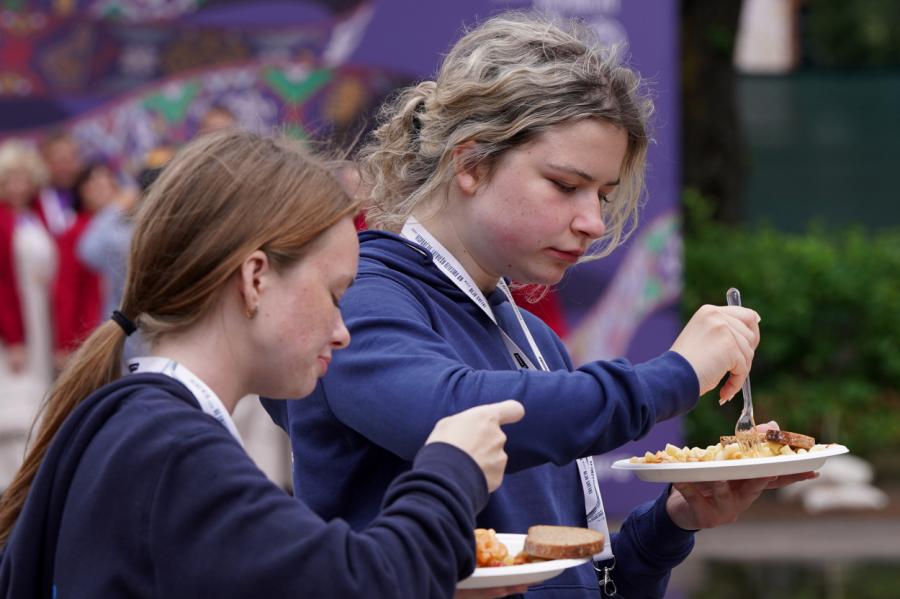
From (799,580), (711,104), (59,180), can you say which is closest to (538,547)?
(799,580)

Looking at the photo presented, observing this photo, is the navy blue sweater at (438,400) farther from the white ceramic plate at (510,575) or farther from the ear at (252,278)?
the ear at (252,278)

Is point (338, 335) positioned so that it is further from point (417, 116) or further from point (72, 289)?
point (72, 289)

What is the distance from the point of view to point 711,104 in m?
11.9

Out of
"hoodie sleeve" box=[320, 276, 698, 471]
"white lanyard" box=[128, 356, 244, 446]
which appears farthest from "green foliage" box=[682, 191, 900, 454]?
"white lanyard" box=[128, 356, 244, 446]

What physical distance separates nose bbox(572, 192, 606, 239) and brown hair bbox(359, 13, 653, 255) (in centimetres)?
14

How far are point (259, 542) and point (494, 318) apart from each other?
3.19 ft

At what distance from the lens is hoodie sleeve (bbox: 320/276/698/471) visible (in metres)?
2.37

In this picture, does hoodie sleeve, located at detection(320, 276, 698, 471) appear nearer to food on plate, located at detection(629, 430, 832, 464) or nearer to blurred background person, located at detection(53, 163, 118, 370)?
food on plate, located at detection(629, 430, 832, 464)

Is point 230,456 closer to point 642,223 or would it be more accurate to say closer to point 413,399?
point 413,399

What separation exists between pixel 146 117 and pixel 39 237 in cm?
102

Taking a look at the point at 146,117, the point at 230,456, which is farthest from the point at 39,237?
the point at 230,456

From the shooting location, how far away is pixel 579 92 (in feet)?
8.76

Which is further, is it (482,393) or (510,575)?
(482,393)

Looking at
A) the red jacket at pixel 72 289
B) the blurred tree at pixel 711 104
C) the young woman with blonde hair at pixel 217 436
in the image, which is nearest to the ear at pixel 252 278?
the young woman with blonde hair at pixel 217 436
